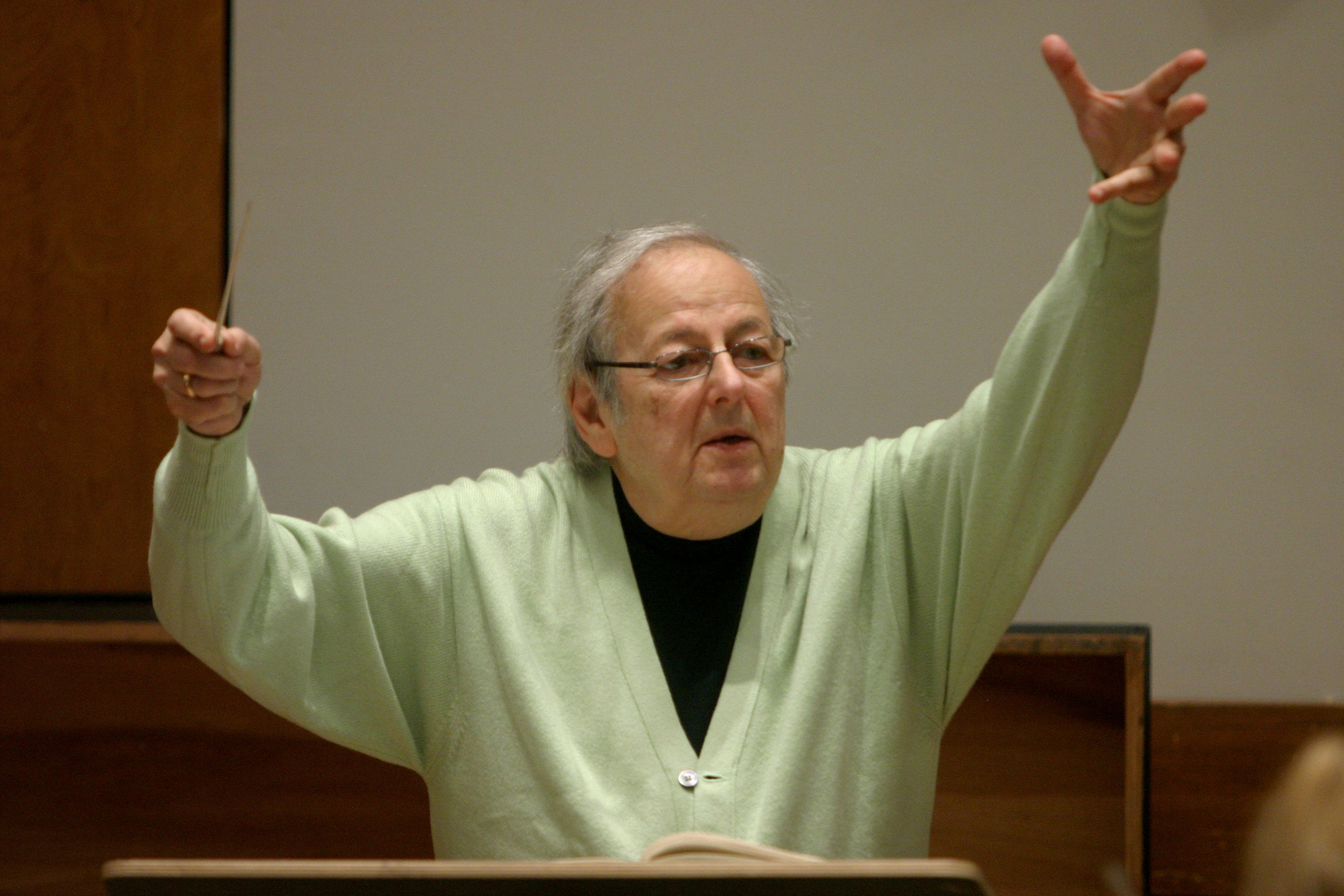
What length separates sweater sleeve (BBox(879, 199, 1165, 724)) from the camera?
4.59 ft

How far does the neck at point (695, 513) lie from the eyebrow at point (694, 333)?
0.18 m

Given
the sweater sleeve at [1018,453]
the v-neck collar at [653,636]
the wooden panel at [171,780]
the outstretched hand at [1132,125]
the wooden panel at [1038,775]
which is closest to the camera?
the outstretched hand at [1132,125]

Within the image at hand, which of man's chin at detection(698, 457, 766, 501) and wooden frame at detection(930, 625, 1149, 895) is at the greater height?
man's chin at detection(698, 457, 766, 501)

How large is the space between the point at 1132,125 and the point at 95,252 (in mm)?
A: 1972

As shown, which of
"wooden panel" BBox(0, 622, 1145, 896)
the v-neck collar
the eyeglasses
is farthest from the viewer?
"wooden panel" BBox(0, 622, 1145, 896)

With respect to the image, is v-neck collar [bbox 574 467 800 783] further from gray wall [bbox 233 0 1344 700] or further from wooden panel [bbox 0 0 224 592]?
wooden panel [bbox 0 0 224 592]

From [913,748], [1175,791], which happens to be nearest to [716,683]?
[913,748]

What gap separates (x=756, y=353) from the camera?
1.72 metres

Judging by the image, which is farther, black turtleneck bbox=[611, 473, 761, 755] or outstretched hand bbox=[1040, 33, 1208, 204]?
black turtleneck bbox=[611, 473, 761, 755]

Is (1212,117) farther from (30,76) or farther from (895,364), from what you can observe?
(30,76)

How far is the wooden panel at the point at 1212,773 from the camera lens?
2523 millimetres

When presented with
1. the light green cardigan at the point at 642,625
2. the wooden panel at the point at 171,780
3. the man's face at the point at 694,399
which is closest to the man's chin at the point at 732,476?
the man's face at the point at 694,399

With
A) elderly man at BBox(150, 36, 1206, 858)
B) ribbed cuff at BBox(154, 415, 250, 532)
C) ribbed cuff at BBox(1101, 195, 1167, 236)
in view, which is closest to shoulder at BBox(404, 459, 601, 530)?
elderly man at BBox(150, 36, 1206, 858)

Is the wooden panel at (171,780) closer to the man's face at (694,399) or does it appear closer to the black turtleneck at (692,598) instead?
the black turtleneck at (692,598)
